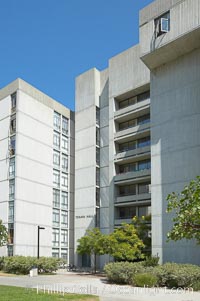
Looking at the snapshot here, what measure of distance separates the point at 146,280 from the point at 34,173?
28.1 metres

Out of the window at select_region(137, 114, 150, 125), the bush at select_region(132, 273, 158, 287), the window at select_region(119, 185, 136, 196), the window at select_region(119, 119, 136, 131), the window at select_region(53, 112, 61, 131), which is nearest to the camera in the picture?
the bush at select_region(132, 273, 158, 287)

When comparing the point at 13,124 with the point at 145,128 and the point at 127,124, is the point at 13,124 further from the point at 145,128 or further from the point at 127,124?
the point at 145,128

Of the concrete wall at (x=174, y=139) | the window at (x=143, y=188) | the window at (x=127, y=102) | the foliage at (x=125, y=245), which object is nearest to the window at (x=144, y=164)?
the window at (x=143, y=188)

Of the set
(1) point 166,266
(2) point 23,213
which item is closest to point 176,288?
(1) point 166,266

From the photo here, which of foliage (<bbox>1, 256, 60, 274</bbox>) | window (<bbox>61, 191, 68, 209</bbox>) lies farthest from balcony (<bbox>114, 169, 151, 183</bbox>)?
foliage (<bbox>1, 256, 60, 274</bbox>)

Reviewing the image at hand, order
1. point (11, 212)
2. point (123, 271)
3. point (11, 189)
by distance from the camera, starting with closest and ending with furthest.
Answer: point (123, 271)
point (11, 212)
point (11, 189)

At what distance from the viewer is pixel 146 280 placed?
2633cm

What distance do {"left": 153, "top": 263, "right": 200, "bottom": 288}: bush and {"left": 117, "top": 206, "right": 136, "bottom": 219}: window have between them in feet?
70.1

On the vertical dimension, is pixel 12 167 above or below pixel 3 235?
above

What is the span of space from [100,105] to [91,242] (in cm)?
2032

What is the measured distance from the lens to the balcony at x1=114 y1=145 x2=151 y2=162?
46781 mm

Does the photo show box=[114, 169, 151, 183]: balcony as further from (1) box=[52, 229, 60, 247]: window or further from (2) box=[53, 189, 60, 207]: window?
(1) box=[52, 229, 60, 247]: window

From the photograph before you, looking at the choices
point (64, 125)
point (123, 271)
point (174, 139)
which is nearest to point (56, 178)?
point (64, 125)

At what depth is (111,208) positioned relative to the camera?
4944 cm
